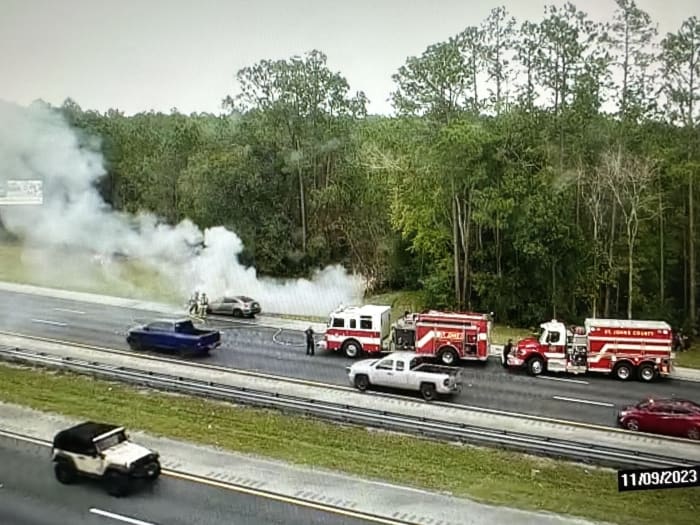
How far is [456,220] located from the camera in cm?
1477

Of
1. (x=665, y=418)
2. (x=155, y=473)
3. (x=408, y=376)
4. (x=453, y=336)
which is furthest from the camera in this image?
(x=453, y=336)

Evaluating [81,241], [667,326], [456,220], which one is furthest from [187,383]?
[667,326]

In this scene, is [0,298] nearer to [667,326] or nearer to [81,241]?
[81,241]

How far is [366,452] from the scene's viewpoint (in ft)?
29.5

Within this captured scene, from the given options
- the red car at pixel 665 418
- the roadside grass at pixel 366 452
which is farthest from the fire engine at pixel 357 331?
the red car at pixel 665 418

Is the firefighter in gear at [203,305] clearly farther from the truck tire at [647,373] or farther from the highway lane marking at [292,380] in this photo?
the truck tire at [647,373]

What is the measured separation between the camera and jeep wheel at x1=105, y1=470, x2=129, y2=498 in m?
7.98

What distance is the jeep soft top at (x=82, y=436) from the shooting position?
8.24m

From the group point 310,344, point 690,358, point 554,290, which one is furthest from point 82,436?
point 690,358

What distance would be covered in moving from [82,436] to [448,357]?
20.9 ft

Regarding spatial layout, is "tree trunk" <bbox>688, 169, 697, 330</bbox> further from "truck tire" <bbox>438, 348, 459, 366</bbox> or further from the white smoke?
the white smoke

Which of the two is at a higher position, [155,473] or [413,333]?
[413,333]

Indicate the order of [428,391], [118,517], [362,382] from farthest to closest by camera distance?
[362,382] → [428,391] → [118,517]

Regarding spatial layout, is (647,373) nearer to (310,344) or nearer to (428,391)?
(428,391)
